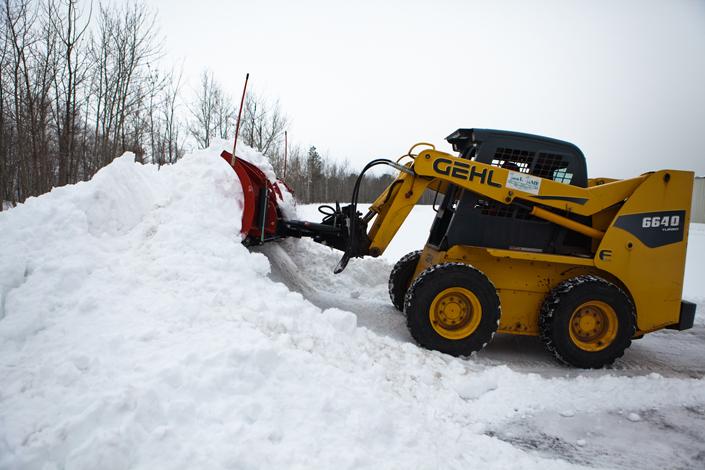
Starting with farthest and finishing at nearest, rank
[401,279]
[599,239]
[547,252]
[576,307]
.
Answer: [401,279]
[547,252]
[599,239]
[576,307]

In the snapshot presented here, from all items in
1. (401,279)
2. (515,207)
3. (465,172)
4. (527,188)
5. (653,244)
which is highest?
(465,172)

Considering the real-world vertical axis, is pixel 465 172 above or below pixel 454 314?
above

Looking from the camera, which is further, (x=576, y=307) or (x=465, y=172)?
(x=465, y=172)

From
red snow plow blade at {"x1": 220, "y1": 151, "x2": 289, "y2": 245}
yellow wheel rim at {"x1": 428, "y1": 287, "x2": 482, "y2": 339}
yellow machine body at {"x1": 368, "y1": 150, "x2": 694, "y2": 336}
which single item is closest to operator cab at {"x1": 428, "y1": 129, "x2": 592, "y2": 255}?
yellow machine body at {"x1": 368, "y1": 150, "x2": 694, "y2": 336}

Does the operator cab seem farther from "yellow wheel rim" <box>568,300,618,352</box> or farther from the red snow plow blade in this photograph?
the red snow plow blade

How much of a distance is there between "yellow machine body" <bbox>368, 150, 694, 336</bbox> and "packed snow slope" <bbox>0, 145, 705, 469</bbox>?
0.75 m

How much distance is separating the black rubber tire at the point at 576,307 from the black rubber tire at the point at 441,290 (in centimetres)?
61

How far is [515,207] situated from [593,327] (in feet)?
4.82

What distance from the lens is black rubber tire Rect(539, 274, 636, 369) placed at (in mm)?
4340

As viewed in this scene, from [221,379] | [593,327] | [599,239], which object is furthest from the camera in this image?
[599,239]

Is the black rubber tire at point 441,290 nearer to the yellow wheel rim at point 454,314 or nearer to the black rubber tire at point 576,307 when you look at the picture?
the yellow wheel rim at point 454,314

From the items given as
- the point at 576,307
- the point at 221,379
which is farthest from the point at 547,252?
the point at 221,379

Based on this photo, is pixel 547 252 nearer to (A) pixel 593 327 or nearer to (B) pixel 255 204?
(A) pixel 593 327

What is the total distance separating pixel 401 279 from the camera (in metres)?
5.84
